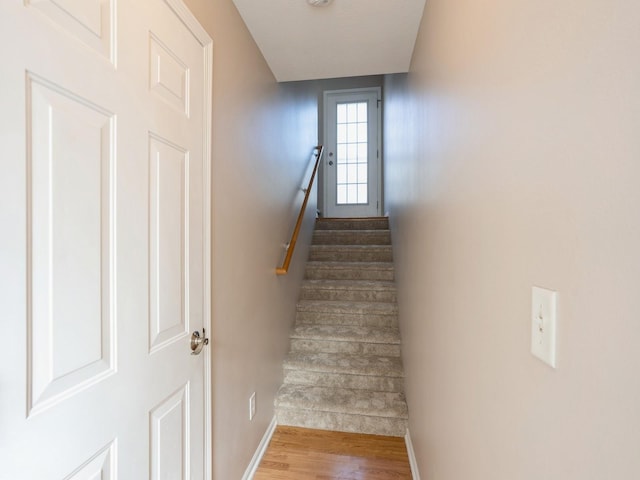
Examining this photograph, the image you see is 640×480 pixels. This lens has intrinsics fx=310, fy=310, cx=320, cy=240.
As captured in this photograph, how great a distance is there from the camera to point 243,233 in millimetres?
1630

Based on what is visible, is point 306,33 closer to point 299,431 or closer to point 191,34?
point 191,34

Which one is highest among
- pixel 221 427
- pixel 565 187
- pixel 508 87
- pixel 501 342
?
pixel 508 87

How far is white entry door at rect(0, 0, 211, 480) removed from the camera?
0.56 meters

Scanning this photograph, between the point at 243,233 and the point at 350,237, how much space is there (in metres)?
2.35

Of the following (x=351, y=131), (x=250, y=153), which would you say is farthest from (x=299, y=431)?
(x=351, y=131)

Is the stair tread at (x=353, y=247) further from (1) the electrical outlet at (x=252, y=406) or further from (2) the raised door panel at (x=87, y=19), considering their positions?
(2) the raised door panel at (x=87, y=19)

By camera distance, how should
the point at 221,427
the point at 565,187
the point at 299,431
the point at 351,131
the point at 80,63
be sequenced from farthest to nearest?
the point at 351,131 < the point at 299,431 < the point at 221,427 < the point at 80,63 < the point at 565,187

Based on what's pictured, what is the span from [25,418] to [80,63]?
716mm

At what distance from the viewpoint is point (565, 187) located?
0.45 meters

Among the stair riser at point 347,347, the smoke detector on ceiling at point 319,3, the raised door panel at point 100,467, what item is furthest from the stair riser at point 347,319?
the smoke detector on ceiling at point 319,3

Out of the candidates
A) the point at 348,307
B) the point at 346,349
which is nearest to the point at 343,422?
the point at 346,349

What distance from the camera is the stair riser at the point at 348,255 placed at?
3.53 meters

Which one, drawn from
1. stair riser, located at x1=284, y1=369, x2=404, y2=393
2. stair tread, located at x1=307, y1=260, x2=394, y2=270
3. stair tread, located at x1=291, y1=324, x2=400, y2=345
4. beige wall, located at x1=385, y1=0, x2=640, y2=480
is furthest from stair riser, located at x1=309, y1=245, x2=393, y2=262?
beige wall, located at x1=385, y1=0, x2=640, y2=480

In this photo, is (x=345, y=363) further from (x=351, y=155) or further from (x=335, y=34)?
(x=351, y=155)
